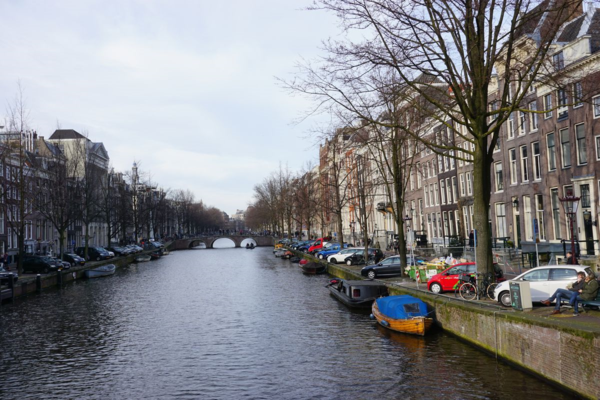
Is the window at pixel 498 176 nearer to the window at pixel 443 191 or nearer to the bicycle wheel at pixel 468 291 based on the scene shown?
the window at pixel 443 191

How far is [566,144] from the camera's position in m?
36.8

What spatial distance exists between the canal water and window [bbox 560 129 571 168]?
57.7ft

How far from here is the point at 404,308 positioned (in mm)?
23953

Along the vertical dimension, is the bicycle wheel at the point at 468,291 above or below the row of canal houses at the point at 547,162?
below

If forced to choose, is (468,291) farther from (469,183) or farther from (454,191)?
(454,191)

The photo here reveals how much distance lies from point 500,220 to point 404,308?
83.6 feet

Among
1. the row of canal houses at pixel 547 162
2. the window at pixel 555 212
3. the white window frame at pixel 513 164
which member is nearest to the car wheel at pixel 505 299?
the row of canal houses at pixel 547 162

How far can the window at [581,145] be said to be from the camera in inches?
1380

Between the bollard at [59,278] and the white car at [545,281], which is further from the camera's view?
the bollard at [59,278]

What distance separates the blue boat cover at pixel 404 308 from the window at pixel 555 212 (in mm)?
→ 17935

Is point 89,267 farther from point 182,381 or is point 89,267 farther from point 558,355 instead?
point 558,355

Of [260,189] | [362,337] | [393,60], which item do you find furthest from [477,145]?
[260,189]

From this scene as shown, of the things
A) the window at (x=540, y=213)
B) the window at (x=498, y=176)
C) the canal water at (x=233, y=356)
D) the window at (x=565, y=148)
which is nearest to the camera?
the canal water at (x=233, y=356)

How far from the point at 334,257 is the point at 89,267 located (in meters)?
25.8
